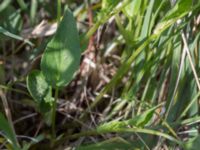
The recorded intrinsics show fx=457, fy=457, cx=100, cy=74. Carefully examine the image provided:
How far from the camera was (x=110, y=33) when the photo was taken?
1315mm

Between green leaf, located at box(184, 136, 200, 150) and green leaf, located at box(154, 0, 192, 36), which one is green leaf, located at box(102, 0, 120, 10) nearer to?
green leaf, located at box(154, 0, 192, 36)

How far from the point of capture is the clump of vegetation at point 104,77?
902mm

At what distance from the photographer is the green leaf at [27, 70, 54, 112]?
94 centimetres

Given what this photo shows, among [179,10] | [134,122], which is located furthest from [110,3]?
[134,122]

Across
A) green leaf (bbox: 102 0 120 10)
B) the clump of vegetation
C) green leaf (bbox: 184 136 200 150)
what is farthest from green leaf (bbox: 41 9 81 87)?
green leaf (bbox: 184 136 200 150)

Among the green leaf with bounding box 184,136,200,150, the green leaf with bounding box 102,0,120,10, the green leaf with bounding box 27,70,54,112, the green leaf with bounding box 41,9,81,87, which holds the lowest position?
the green leaf with bounding box 184,136,200,150

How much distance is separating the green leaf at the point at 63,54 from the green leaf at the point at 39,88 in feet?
0.13

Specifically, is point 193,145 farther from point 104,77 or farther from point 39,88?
point 104,77

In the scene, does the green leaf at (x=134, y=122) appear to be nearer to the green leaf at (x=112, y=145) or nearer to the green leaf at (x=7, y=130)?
the green leaf at (x=112, y=145)

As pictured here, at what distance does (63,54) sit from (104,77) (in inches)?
14.7

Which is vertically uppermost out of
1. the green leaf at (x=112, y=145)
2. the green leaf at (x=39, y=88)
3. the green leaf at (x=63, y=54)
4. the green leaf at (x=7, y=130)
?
the green leaf at (x=63, y=54)

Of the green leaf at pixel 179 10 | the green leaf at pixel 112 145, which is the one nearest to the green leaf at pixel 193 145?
the green leaf at pixel 112 145

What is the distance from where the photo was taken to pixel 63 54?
0.89 m

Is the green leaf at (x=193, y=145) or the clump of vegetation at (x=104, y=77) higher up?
the clump of vegetation at (x=104, y=77)
